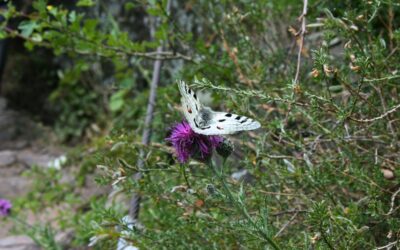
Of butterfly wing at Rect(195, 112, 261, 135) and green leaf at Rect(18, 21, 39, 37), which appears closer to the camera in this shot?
butterfly wing at Rect(195, 112, 261, 135)

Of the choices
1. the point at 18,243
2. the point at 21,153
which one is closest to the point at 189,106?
the point at 18,243

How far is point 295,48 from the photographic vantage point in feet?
7.79

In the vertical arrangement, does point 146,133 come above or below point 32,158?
above

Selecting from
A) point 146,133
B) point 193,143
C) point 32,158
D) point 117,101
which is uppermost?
point 193,143

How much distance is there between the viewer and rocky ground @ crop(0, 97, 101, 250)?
3.63 meters

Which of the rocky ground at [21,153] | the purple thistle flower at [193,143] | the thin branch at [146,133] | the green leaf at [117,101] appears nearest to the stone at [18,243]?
the rocky ground at [21,153]

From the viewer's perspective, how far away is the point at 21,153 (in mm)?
4191

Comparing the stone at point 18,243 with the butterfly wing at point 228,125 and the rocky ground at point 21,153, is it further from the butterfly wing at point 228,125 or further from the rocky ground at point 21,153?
the butterfly wing at point 228,125

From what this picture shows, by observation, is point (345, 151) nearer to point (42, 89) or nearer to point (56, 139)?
point (56, 139)

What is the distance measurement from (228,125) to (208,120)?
2.4 inches

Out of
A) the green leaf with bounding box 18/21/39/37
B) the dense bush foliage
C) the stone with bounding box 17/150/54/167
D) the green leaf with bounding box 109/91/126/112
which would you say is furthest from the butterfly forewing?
the stone with bounding box 17/150/54/167

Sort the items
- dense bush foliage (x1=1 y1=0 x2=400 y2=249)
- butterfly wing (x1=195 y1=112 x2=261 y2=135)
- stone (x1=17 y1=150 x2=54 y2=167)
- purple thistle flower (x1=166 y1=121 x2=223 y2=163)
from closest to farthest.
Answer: butterfly wing (x1=195 y1=112 x2=261 y2=135) < purple thistle flower (x1=166 y1=121 x2=223 y2=163) < dense bush foliage (x1=1 y1=0 x2=400 y2=249) < stone (x1=17 y1=150 x2=54 y2=167)

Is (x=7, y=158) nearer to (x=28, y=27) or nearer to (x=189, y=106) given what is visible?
(x=28, y=27)

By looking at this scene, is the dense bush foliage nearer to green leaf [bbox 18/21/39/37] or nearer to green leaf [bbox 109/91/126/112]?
green leaf [bbox 18/21/39/37]
